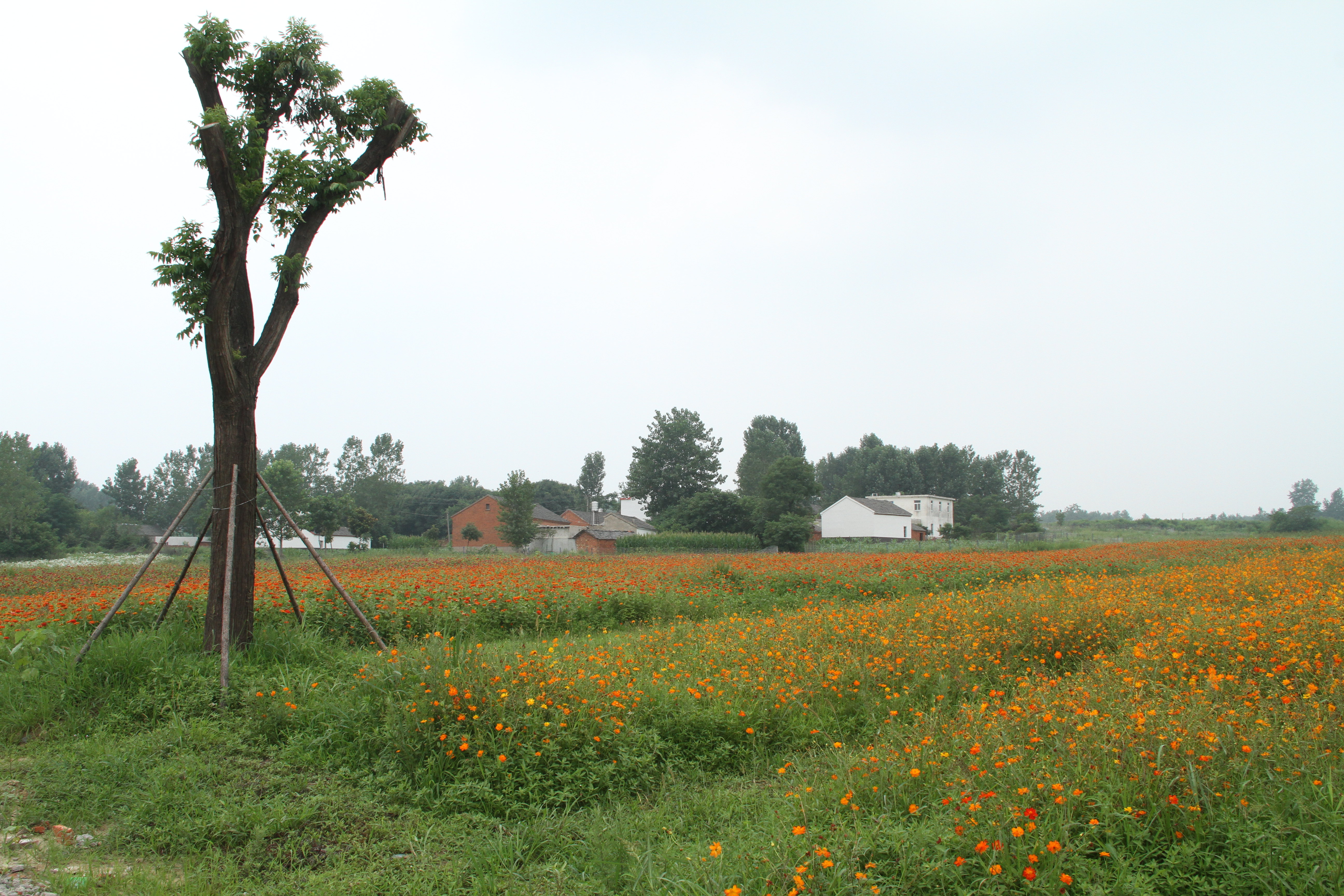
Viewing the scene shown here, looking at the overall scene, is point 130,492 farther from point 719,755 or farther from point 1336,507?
point 1336,507

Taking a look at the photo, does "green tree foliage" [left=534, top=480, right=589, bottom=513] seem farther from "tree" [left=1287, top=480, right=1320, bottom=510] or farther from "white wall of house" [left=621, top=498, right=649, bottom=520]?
"tree" [left=1287, top=480, right=1320, bottom=510]

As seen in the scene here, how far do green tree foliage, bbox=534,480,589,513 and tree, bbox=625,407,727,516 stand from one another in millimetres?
21157

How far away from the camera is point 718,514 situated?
193ft

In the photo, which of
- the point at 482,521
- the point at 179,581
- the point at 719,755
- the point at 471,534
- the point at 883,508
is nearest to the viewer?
the point at 719,755

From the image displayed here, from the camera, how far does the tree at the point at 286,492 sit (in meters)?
53.5

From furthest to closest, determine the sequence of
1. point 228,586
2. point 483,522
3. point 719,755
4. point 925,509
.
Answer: point 925,509 < point 483,522 < point 228,586 < point 719,755

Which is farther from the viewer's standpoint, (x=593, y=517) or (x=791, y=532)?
(x=593, y=517)

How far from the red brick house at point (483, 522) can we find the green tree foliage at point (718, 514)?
1223cm

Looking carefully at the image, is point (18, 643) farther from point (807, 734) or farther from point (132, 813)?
point (807, 734)

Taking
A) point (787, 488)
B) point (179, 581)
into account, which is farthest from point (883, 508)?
point (179, 581)

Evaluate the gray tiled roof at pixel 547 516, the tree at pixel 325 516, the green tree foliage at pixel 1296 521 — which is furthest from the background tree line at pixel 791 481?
the tree at pixel 325 516

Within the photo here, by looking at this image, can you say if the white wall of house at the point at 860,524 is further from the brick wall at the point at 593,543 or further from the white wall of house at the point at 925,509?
the brick wall at the point at 593,543

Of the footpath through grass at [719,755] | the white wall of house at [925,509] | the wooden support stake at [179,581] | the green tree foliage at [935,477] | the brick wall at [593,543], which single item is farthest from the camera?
the green tree foliage at [935,477]

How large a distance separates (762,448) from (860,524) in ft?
94.6
